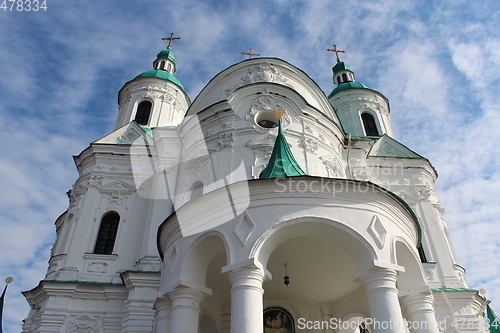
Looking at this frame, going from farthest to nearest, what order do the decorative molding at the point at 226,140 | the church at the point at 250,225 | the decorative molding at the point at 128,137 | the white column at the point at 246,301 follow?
the decorative molding at the point at 128,137 < the decorative molding at the point at 226,140 < the church at the point at 250,225 < the white column at the point at 246,301

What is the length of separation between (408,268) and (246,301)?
3.63 m

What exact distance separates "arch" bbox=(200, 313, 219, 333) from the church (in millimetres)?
57

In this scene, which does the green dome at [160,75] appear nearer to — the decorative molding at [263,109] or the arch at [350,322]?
the decorative molding at [263,109]

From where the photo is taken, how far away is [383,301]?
6.85 metres

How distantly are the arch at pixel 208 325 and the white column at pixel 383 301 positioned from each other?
487 cm

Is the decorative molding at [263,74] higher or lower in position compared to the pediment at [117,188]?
higher

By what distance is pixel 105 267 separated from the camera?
13016mm

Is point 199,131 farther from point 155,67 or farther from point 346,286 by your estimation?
point 155,67

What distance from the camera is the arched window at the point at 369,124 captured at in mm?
21000

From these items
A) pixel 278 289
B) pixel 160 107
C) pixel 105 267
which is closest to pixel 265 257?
pixel 278 289

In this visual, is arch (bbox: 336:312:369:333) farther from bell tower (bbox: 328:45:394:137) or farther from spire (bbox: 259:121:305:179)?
bell tower (bbox: 328:45:394:137)

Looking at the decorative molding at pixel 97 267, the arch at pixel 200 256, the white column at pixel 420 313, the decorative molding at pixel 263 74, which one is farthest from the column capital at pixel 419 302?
the decorative molding at pixel 263 74

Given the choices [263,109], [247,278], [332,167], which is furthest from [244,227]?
[263,109]

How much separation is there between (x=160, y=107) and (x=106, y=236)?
8.33 meters
